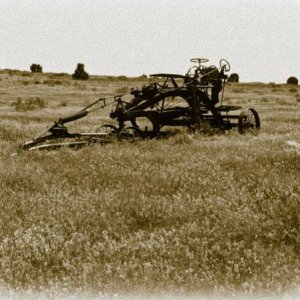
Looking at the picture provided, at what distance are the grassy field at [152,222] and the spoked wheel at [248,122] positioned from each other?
17.6ft

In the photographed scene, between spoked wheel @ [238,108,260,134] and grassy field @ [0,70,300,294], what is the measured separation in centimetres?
538

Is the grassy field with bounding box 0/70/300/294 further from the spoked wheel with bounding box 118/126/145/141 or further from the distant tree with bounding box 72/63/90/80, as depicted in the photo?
the distant tree with bounding box 72/63/90/80

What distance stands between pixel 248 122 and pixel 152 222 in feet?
38.4

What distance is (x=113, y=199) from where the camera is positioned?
834 cm

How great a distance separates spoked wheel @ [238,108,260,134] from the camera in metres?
17.8

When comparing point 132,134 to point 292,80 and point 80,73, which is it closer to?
point 80,73

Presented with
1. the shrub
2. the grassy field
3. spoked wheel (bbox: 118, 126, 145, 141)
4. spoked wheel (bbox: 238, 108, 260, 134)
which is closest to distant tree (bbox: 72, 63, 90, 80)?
the shrub

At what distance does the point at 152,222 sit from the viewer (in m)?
7.42

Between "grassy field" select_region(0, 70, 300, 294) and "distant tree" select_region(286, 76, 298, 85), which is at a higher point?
"distant tree" select_region(286, 76, 298, 85)

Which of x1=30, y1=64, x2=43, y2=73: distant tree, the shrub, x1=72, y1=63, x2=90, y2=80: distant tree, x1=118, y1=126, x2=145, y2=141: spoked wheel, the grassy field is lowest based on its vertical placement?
the grassy field

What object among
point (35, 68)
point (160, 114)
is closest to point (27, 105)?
point (160, 114)

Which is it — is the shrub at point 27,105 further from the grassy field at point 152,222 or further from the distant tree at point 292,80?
the distant tree at point 292,80

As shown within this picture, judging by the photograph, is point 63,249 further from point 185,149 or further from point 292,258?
point 185,149

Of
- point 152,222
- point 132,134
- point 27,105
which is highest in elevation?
point 27,105
